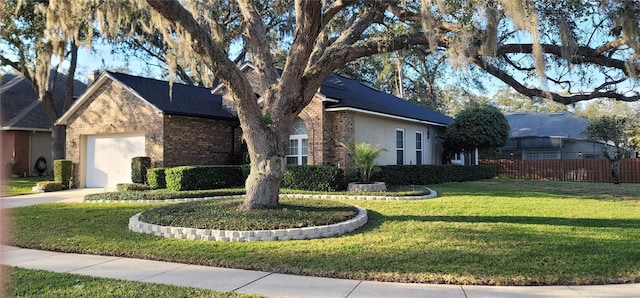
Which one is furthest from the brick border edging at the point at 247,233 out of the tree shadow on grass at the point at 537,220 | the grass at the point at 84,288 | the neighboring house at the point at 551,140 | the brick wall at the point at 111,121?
the neighboring house at the point at 551,140

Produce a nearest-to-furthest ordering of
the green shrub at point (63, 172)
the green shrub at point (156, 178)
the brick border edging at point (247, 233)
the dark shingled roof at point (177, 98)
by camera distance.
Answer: the brick border edging at point (247, 233) < the green shrub at point (156, 178) < the dark shingled roof at point (177, 98) < the green shrub at point (63, 172)

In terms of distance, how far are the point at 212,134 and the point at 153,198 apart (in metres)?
6.03

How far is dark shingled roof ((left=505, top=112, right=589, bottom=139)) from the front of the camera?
1221 inches

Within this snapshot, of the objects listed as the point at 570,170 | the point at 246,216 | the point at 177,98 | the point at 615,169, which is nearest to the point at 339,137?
the point at 177,98

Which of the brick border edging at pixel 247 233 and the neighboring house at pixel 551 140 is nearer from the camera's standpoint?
the brick border edging at pixel 247 233

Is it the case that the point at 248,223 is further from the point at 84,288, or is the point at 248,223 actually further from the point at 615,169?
the point at 615,169

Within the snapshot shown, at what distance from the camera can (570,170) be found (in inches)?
956

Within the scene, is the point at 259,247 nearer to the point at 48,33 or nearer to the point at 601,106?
the point at 48,33

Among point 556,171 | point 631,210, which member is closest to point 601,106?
point 556,171

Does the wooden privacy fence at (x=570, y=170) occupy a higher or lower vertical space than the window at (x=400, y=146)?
lower

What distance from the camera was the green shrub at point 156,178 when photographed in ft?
51.8

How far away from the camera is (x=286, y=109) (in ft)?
31.1

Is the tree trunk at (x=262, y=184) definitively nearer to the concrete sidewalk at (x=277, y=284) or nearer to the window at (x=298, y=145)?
the concrete sidewalk at (x=277, y=284)

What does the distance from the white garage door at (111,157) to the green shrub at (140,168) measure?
0.77m
